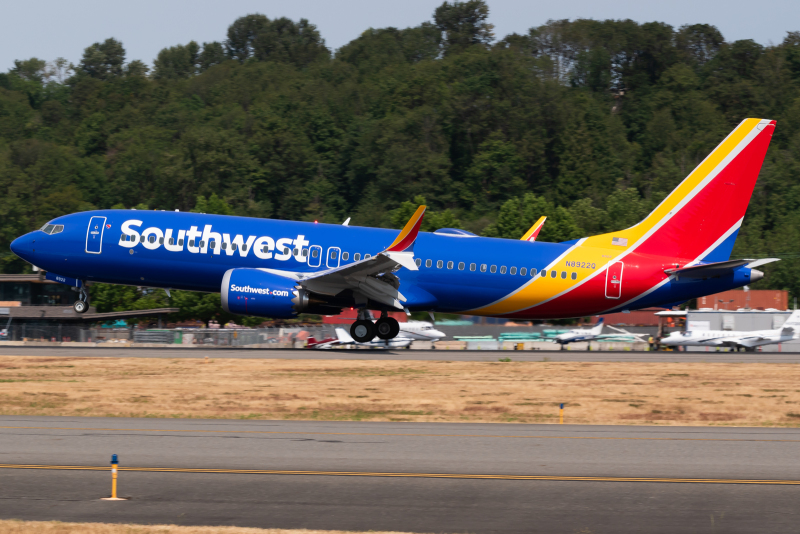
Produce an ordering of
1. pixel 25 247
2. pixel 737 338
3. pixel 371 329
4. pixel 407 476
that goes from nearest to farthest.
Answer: pixel 407 476, pixel 371 329, pixel 25 247, pixel 737 338

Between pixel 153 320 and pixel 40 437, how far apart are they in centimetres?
5651

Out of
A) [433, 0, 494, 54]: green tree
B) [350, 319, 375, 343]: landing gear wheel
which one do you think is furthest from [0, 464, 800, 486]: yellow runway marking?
[433, 0, 494, 54]: green tree

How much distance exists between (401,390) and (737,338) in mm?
30475

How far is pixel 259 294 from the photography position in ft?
106

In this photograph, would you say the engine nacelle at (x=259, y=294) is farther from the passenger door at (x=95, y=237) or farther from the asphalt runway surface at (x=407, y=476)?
the asphalt runway surface at (x=407, y=476)

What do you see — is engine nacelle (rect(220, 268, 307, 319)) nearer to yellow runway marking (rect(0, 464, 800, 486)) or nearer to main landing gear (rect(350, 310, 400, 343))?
main landing gear (rect(350, 310, 400, 343))

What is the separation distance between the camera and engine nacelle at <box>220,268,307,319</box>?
32312mm

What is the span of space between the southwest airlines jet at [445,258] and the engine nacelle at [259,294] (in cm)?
25

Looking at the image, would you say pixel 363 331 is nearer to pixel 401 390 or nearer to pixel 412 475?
pixel 401 390

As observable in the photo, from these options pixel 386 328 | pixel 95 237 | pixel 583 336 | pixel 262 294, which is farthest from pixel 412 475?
pixel 583 336

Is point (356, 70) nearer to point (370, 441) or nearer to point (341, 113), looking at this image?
point (341, 113)

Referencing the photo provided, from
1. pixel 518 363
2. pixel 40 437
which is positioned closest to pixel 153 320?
pixel 518 363

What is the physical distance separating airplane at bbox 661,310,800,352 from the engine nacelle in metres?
25.4

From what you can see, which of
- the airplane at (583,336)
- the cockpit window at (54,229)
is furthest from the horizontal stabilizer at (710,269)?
the cockpit window at (54,229)
